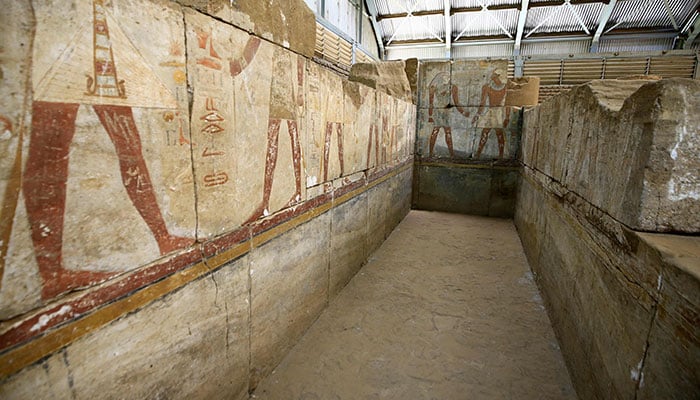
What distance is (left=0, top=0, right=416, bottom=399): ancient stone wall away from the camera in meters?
1.00

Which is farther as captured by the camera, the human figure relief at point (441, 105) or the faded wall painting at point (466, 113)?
the human figure relief at point (441, 105)

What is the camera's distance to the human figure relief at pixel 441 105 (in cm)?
678

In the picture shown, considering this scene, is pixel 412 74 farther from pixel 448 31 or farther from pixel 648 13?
pixel 648 13

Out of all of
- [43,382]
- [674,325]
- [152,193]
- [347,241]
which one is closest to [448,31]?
[347,241]

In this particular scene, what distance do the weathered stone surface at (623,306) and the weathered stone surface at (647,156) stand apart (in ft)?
0.33

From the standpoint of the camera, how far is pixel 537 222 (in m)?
4.07

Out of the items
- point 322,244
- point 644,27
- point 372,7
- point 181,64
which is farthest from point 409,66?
point 644,27

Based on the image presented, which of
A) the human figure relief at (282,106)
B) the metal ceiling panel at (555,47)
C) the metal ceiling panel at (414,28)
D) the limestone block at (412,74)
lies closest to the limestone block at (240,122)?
the human figure relief at (282,106)

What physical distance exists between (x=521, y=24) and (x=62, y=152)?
1564 centimetres

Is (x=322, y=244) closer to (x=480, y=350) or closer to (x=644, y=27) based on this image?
(x=480, y=350)

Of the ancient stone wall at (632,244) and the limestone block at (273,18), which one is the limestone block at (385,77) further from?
the ancient stone wall at (632,244)

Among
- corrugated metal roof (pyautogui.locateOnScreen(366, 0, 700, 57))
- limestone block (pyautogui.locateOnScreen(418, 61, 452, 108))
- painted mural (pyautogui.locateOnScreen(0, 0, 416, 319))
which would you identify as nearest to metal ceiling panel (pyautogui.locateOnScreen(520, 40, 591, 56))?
corrugated metal roof (pyautogui.locateOnScreen(366, 0, 700, 57))

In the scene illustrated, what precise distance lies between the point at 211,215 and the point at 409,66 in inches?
237

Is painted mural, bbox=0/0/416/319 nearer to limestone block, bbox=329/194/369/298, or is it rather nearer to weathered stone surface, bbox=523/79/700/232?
limestone block, bbox=329/194/369/298
